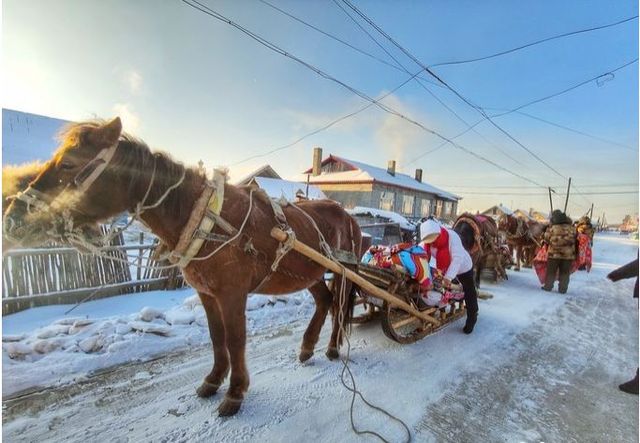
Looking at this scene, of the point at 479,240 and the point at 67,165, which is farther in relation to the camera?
the point at 479,240

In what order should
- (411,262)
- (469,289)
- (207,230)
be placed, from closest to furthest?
(207,230), (411,262), (469,289)

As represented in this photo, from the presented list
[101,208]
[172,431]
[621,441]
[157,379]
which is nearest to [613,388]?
[621,441]

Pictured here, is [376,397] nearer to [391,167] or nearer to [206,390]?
[206,390]

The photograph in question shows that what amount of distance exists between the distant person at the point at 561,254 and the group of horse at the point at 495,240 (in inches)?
39.1

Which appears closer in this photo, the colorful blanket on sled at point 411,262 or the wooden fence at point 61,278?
the colorful blanket on sled at point 411,262

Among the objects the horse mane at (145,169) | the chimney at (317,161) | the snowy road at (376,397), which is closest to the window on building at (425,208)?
the chimney at (317,161)

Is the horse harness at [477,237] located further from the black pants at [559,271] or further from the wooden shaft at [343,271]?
the wooden shaft at [343,271]

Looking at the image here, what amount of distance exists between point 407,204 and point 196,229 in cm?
2903

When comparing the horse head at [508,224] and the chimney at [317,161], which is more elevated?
the chimney at [317,161]

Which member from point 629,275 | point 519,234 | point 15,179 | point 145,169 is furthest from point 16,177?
point 519,234

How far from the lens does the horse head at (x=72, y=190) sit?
169cm

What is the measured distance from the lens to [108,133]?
1909 mm

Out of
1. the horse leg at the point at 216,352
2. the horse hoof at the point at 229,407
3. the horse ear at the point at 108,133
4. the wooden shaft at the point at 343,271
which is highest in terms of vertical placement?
the horse ear at the point at 108,133

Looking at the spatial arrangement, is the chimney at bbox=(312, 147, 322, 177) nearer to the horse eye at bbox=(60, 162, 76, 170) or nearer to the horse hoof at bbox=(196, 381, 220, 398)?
the horse hoof at bbox=(196, 381, 220, 398)
